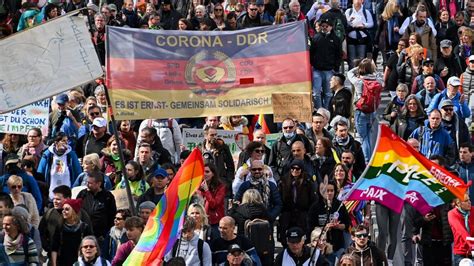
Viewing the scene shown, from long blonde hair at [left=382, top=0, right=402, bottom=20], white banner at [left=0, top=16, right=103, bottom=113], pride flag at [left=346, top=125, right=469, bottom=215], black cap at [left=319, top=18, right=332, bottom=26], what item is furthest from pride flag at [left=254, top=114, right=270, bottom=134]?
pride flag at [left=346, top=125, right=469, bottom=215]

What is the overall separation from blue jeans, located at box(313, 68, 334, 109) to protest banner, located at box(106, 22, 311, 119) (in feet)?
15.3

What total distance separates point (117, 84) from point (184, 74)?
770mm

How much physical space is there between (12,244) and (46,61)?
6.48 ft

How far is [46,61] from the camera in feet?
71.3

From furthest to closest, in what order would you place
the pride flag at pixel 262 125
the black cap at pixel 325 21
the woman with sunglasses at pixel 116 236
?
the black cap at pixel 325 21 < the pride flag at pixel 262 125 < the woman with sunglasses at pixel 116 236

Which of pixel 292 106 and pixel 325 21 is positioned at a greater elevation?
pixel 325 21

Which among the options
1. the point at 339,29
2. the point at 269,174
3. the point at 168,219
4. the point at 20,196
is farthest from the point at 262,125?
the point at 168,219

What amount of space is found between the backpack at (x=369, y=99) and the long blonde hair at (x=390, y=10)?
188 inches

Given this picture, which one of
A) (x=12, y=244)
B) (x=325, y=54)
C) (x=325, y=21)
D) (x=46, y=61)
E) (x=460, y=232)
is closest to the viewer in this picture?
(x=12, y=244)

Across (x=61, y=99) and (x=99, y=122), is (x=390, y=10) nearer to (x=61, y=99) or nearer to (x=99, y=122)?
(x=61, y=99)

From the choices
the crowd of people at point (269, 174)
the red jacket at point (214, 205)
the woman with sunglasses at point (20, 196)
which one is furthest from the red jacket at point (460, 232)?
the woman with sunglasses at point (20, 196)

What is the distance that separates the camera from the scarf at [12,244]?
2112 cm

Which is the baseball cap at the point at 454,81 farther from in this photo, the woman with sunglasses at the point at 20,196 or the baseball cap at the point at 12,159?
the woman with sunglasses at the point at 20,196

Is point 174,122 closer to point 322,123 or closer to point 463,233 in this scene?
point 322,123
